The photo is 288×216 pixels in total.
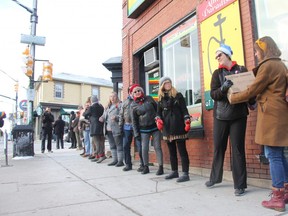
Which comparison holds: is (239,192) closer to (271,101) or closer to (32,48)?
(271,101)

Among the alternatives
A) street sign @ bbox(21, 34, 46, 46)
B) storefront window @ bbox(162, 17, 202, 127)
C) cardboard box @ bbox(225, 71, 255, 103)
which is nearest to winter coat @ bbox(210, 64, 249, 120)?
cardboard box @ bbox(225, 71, 255, 103)

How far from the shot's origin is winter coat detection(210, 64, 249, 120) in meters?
3.77

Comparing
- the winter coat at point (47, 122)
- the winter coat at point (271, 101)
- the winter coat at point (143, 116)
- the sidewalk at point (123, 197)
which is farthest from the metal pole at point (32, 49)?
the winter coat at point (271, 101)

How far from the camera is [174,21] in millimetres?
6340

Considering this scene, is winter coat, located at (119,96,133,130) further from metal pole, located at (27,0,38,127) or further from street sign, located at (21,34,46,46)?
street sign, located at (21,34,46,46)

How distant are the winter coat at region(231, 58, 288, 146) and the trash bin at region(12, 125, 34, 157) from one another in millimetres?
8454

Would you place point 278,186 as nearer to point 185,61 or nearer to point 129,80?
point 185,61

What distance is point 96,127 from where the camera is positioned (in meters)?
7.65

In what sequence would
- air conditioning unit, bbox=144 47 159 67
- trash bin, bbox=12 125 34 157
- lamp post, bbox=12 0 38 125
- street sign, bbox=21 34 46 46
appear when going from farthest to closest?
lamp post, bbox=12 0 38 125 < street sign, bbox=21 34 46 46 < trash bin, bbox=12 125 34 157 < air conditioning unit, bbox=144 47 159 67

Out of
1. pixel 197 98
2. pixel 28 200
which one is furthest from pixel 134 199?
pixel 197 98

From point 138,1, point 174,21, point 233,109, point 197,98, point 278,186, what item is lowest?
point 278,186

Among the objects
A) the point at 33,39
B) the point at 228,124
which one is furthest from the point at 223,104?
the point at 33,39

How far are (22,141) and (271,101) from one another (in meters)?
8.75

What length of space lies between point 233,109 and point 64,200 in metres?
2.59
